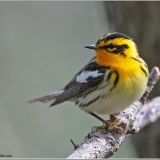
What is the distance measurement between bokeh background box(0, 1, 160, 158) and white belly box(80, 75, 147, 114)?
4.10ft

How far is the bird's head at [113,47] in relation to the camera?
5539 mm

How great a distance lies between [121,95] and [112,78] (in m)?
0.19

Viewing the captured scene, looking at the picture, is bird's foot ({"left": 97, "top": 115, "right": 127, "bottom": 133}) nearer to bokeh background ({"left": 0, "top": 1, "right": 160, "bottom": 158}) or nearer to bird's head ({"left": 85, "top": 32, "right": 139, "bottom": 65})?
bird's head ({"left": 85, "top": 32, "right": 139, "bottom": 65})

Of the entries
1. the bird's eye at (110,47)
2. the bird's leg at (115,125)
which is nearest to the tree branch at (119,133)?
the bird's leg at (115,125)

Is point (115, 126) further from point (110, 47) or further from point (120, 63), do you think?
point (110, 47)

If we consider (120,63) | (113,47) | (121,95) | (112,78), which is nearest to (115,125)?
(121,95)

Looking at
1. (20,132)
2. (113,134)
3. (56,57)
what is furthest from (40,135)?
(113,134)

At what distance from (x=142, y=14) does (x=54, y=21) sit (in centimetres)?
342

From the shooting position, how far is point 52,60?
9.18 metres

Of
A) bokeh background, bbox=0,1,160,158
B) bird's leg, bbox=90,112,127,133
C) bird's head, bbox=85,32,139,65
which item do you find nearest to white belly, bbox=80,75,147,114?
bird's leg, bbox=90,112,127,133

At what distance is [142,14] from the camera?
6.60m

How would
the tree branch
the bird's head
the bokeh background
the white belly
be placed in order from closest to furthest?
the tree branch → the white belly → the bird's head → the bokeh background

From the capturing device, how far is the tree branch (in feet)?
15.4

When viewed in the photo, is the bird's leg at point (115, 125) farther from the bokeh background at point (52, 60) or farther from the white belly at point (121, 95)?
the bokeh background at point (52, 60)
